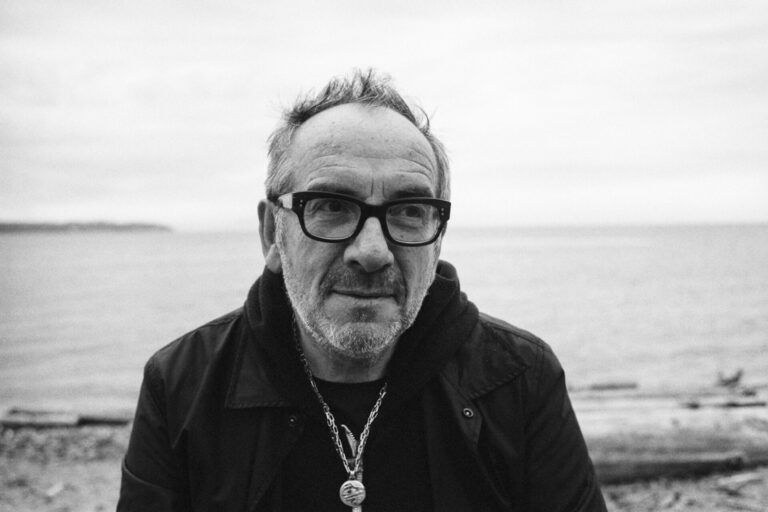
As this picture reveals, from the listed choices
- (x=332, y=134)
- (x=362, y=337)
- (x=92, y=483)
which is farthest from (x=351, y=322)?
(x=92, y=483)

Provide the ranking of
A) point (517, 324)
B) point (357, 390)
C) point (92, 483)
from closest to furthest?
1. point (357, 390)
2. point (92, 483)
3. point (517, 324)

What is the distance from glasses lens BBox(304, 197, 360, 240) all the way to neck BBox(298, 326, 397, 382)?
0.52 m

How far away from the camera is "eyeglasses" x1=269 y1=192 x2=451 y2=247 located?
2082mm

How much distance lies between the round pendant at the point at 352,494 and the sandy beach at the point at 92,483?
4025mm

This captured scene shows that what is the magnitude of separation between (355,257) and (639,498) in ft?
15.0

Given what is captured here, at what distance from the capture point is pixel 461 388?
2221 mm

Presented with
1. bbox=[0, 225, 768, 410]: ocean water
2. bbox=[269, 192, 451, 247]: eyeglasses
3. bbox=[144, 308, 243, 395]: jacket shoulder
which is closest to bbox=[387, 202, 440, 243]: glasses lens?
bbox=[269, 192, 451, 247]: eyeglasses

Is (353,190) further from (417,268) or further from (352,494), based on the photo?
(352,494)

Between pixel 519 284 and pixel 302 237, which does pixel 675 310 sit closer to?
pixel 519 284

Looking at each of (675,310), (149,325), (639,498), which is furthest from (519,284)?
(639,498)

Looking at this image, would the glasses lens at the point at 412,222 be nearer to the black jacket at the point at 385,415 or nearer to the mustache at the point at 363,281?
the mustache at the point at 363,281

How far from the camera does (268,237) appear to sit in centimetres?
255

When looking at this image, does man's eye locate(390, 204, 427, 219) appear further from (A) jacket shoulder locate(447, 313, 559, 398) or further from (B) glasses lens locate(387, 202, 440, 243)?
(A) jacket shoulder locate(447, 313, 559, 398)

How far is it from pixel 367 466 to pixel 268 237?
1134mm
